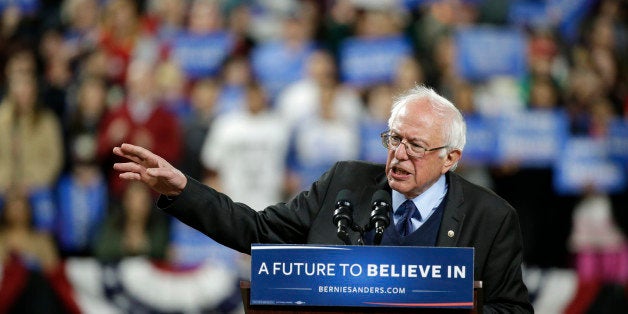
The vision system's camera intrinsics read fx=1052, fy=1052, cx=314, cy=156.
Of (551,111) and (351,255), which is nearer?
(351,255)

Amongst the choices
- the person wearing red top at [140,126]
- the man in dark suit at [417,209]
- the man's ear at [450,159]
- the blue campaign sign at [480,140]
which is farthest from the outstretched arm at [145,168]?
the blue campaign sign at [480,140]

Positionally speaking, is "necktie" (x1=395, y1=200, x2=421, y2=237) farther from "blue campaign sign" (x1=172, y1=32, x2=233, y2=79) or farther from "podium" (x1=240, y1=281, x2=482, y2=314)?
"blue campaign sign" (x1=172, y1=32, x2=233, y2=79)

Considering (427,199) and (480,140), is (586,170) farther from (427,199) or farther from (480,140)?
(427,199)

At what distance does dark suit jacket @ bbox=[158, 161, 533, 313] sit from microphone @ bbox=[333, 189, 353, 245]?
94 mm

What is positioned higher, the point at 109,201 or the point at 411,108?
the point at 411,108

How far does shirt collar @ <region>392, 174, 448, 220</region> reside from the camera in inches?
117

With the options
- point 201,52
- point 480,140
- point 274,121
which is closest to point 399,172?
point 274,121

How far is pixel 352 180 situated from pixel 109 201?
470 cm

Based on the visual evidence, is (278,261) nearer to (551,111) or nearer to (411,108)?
(411,108)

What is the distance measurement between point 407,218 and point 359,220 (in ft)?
0.50

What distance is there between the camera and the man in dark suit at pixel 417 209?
2879 mm

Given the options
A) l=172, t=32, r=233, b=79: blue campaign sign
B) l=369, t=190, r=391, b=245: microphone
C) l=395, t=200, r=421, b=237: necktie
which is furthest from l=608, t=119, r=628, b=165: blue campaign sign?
l=369, t=190, r=391, b=245: microphone

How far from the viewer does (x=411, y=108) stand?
9.49ft

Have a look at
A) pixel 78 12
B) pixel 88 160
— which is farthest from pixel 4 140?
pixel 78 12
